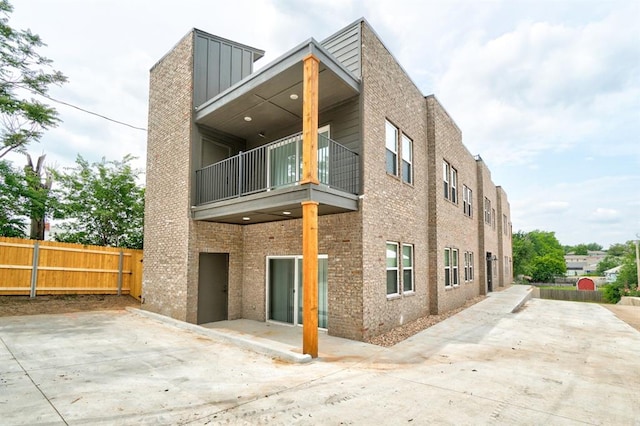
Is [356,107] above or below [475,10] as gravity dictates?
below

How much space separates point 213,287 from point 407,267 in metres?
6.28

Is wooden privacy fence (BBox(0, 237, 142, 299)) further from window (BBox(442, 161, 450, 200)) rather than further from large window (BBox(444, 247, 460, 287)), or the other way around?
window (BBox(442, 161, 450, 200))

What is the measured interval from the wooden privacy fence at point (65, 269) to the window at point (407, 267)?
434 inches

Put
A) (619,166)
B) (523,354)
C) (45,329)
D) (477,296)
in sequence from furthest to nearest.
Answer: (619,166), (477,296), (45,329), (523,354)

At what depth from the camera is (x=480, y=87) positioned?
1313cm

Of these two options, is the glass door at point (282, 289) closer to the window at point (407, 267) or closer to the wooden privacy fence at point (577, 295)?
the window at point (407, 267)

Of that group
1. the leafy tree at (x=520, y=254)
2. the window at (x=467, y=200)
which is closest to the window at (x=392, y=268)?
the window at (x=467, y=200)

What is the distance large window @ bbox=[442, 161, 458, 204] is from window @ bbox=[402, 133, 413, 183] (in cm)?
313

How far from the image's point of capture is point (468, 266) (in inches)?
658

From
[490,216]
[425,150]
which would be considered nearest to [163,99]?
[425,150]

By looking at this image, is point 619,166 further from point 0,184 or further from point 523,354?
point 0,184

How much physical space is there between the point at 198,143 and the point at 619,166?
35.5m

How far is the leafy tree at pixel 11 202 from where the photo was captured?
521 inches

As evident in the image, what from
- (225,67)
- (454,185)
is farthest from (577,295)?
(225,67)
